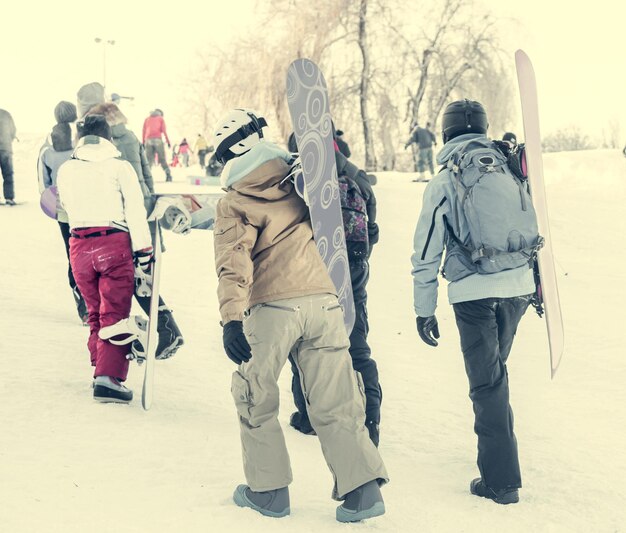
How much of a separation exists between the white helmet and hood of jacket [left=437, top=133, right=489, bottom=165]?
79 centimetres

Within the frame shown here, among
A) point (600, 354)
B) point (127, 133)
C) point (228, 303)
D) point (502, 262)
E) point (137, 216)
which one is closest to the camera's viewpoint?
point (228, 303)

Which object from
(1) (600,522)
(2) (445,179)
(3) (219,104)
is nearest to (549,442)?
(1) (600,522)

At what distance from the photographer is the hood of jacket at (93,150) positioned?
4516 millimetres

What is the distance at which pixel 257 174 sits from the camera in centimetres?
318

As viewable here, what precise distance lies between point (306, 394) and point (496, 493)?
96 cm

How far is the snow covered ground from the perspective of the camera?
131 inches

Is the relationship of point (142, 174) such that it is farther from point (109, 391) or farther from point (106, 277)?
point (109, 391)

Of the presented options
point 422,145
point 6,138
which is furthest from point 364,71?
point 6,138

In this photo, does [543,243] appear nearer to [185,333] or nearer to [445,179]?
[445,179]

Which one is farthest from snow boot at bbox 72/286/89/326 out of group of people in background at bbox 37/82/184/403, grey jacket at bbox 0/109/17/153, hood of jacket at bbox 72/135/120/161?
grey jacket at bbox 0/109/17/153

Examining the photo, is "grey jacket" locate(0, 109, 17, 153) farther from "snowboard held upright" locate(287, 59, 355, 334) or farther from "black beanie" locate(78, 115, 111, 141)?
"snowboard held upright" locate(287, 59, 355, 334)

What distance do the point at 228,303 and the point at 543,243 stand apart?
1423mm

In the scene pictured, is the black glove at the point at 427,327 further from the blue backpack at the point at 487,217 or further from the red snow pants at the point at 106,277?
the red snow pants at the point at 106,277

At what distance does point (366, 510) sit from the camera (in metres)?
3.13
